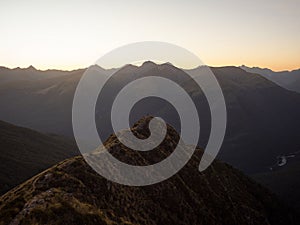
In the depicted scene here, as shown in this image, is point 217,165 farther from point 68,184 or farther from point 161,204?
point 68,184

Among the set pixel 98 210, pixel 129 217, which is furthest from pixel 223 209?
pixel 98 210

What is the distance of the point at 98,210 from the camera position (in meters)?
45.7

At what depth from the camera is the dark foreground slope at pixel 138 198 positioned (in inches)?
1598

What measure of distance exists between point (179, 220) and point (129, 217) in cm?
1353

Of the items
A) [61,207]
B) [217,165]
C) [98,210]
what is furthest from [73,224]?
[217,165]

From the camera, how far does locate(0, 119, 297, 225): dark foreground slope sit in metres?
40.6

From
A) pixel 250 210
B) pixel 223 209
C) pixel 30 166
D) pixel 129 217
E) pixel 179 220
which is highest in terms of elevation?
pixel 129 217

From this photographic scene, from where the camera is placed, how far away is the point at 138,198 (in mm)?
58875

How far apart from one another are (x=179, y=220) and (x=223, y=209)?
18048 millimetres

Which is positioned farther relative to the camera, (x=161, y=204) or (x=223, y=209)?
(x=223, y=209)

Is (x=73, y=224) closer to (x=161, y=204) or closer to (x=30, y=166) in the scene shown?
(x=161, y=204)

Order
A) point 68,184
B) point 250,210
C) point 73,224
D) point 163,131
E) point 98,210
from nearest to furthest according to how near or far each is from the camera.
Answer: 1. point 73,224
2. point 98,210
3. point 68,184
4. point 250,210
5. point 163,131

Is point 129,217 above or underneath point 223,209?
above

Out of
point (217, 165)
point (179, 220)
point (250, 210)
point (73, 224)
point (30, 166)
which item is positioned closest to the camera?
point (73, 224)
